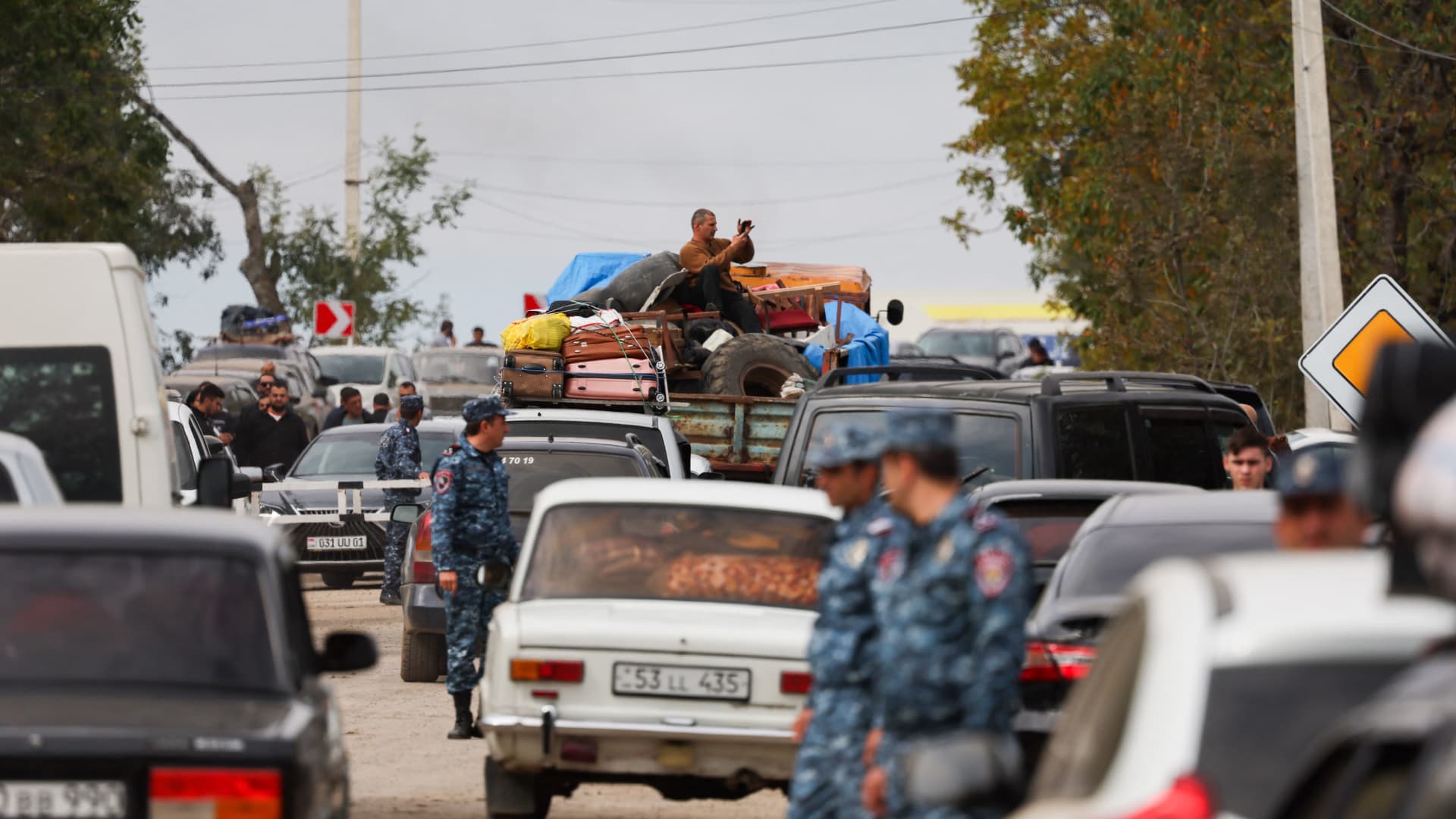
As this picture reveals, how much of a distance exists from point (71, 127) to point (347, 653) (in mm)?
26633

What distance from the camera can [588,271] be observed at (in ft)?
77.5

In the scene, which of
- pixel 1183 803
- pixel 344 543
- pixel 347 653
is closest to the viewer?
pixel 1183 803

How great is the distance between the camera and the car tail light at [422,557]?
14.8 meters

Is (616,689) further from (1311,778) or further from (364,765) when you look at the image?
(1311,778)

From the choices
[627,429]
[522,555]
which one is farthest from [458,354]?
[522,555]

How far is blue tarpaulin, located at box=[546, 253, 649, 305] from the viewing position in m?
23.5

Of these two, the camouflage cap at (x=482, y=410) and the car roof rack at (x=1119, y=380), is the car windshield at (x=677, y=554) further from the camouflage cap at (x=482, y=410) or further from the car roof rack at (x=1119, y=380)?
the car roof rack at (x=1119, y=380)

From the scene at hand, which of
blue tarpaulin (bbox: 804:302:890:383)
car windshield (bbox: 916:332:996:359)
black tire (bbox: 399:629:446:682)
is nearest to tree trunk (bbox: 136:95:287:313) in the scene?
car windshield (bbox: 916:332:996:359)

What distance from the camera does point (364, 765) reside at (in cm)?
1180

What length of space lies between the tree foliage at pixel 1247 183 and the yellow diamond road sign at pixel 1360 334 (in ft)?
41.6

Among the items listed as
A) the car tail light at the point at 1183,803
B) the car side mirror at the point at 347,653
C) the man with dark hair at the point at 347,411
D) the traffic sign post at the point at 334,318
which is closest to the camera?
the car tail light at the point at 1183,803

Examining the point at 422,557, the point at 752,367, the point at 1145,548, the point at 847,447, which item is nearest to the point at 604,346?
the point at 752,367

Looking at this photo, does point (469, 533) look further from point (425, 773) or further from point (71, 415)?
point (71, 415)

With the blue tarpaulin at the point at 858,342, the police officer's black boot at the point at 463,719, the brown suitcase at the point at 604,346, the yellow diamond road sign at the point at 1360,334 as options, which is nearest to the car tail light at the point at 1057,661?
the police officer's black boot at the point at 463,719
